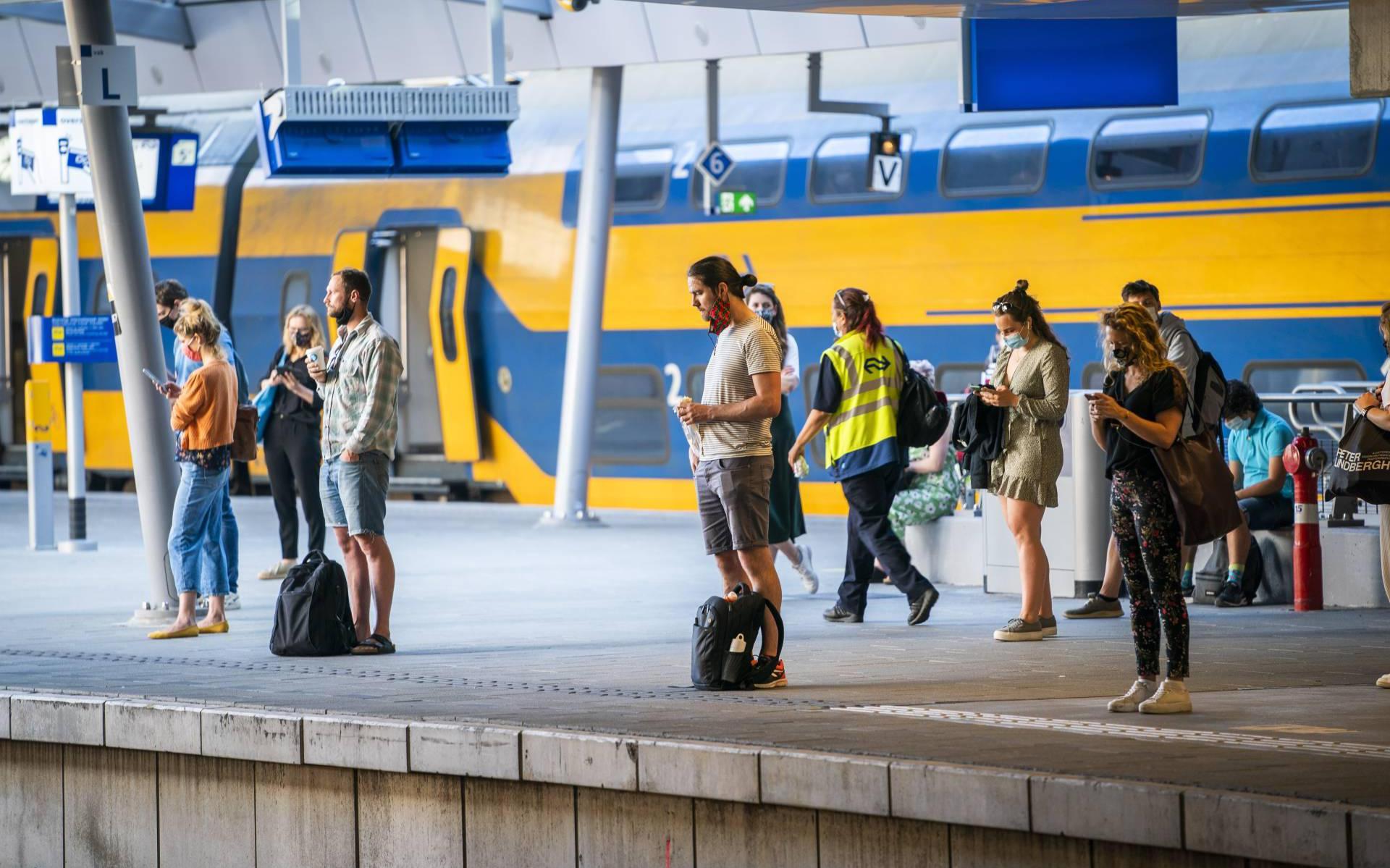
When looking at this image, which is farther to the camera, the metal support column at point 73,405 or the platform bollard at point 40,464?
the platform bollard at point 40,464

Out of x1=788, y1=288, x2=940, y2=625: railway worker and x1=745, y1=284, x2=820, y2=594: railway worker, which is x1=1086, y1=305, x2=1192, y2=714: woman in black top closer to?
x1=788, y1=288, x2=940, y2=625: railway worker

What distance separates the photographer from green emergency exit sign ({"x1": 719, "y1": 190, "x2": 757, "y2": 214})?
20.1m

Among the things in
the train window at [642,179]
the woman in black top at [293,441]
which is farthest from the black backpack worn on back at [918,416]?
the train window at [642,179]

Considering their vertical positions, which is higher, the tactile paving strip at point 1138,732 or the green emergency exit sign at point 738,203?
the green emergency exit sign at point 738,203

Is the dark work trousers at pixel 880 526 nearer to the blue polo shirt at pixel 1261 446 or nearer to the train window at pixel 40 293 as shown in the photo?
the blue polo shirt at pixel 1261 446

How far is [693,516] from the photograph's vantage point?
65.2 feet

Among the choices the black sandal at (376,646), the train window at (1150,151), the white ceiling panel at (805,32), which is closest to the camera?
the black sandal at (376,646)

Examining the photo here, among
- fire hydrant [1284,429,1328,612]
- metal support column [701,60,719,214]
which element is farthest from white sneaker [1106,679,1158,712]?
metal support column [701,60,719,214]

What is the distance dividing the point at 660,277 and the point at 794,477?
28.5 feet

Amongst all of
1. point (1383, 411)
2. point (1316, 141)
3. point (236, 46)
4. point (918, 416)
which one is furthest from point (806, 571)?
point (236, 46)

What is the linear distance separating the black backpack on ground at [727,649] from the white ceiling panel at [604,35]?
9.78 meters

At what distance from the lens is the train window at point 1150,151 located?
17.7 metres

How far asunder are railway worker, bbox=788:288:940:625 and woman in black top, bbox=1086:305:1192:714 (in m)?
3.23

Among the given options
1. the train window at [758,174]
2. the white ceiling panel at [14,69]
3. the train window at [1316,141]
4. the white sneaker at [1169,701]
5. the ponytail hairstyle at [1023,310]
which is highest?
the white ceiling panel at [14,69]
